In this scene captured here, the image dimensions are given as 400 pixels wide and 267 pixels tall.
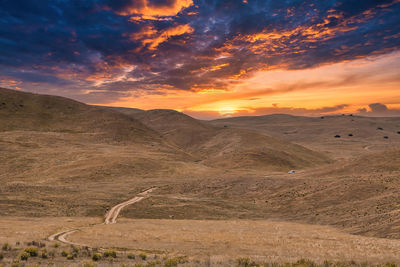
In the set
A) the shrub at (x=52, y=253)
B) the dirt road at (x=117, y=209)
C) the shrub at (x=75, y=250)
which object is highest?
the shrub at (x=52, y=253)

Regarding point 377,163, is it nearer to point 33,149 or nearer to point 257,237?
point 257,237

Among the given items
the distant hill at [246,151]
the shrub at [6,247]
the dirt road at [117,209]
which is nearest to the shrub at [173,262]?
the shrub at [6,247]

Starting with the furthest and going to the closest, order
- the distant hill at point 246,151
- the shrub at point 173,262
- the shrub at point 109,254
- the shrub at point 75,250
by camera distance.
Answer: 1. the distant hill at point 246,151
2. the shrub at point 75,250
3. the shrub at point 109,254
4. the shrub at point 173,262

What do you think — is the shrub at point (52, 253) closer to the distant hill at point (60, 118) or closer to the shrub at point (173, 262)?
the shrub at point (173, 262)

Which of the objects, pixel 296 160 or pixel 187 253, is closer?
pixel 187 253

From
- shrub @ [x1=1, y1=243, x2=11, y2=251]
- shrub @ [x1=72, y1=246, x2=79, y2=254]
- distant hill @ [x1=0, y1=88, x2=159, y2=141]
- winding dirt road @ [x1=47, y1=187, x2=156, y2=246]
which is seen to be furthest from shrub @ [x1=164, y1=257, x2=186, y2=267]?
distant hill @ [x1=0, y1=88, x2=159, y2=141]

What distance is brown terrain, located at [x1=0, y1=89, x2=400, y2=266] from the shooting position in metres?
21.2

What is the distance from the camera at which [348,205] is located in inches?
1750

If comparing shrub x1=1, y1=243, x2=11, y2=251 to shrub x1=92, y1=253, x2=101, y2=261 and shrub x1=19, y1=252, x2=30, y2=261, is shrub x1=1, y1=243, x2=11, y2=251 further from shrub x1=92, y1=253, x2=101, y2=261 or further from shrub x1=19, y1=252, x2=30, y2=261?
shrub x1=92, y1=253, x2=101, y2=261

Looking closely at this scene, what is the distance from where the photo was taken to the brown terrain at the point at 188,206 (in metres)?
21.2

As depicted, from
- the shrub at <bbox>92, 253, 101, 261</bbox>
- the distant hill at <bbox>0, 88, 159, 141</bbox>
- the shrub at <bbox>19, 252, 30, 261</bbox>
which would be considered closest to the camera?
the shrub at <bbox>19, 252, 30, 261</bbox>

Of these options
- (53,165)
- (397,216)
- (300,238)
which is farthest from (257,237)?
(53,165)

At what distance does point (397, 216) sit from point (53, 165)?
84.2 metres

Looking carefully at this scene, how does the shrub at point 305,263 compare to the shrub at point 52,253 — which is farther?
the shrub at point 52,253
